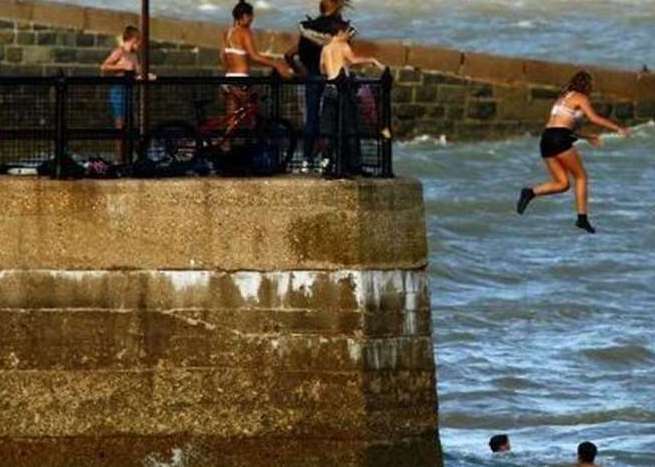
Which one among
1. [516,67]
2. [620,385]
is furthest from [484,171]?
[620,385]

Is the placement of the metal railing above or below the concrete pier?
above

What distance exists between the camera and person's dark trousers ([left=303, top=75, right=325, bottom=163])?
16156 mm

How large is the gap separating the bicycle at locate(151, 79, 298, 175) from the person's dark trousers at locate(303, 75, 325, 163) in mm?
75

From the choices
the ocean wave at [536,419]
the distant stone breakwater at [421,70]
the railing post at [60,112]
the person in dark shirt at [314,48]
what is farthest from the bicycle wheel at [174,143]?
the distant stone breakwater at [421,70]

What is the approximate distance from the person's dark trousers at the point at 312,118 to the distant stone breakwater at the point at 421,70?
28.0m

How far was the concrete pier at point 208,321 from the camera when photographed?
15531 mm

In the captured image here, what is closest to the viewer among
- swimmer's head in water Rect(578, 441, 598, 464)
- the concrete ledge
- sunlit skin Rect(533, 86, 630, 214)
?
the concrete ledge

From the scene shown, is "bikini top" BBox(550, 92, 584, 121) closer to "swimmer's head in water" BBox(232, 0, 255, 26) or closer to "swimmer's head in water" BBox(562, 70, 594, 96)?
"swimmer's head in water" BBox(562, 70, 594, 96)

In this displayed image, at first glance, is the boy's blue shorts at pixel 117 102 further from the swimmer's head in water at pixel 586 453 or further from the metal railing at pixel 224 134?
the swimmer's head in water at pixel 586 453

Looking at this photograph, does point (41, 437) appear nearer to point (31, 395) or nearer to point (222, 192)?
point (31, 395)

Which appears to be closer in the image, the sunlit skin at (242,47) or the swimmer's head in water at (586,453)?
the sunlit skin at (242,47)

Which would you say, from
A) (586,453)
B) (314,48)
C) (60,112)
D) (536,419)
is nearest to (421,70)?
(536,419)

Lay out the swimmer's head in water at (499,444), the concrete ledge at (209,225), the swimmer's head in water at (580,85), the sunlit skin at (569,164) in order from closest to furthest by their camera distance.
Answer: the concrete ledge at (209,225) → the sunlit skin at (569,164) → the swimmer's head in water at (580,85) → the swimmer's head in water at (499,444)

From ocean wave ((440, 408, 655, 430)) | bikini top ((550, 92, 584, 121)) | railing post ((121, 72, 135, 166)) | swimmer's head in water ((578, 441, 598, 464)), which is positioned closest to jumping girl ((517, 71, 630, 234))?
bikini top ((550, 92, 584, 121))
